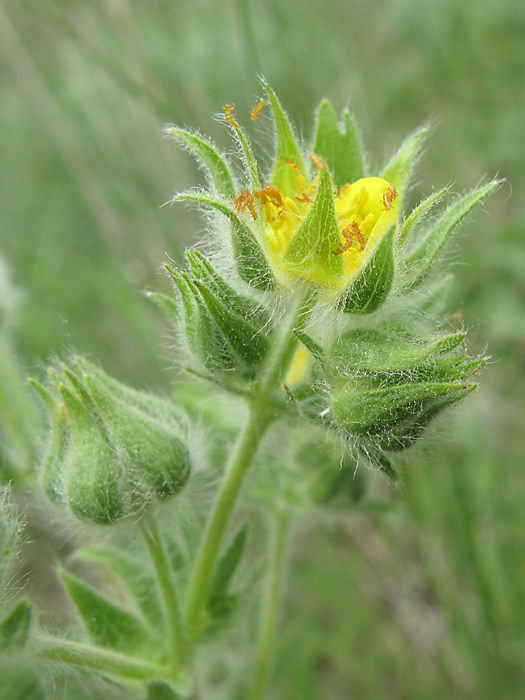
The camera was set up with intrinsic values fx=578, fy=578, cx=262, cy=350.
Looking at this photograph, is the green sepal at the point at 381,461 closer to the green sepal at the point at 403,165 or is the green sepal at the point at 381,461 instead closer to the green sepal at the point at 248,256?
the green sepal at the point at 248,256

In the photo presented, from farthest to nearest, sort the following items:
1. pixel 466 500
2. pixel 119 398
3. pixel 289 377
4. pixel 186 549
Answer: pixel 466 500 < pixel 186 549 < pixel 289 377 < pixel 119 398

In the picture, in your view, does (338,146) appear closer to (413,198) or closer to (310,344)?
(310,344)

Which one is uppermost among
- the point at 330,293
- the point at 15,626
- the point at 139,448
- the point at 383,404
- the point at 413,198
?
the point at 413,198

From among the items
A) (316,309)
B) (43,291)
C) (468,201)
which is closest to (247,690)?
(316,309)

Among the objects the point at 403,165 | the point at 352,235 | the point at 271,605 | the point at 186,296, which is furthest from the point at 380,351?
the point at 271,605

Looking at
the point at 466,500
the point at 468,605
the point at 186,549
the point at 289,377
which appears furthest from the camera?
the point at 468,605

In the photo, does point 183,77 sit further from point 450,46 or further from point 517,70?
point 517,70
